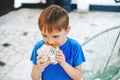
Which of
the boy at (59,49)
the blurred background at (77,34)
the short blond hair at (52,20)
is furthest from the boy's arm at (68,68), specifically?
the blurred background at (77,34)

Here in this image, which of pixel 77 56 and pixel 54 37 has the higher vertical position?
pixel 54 37

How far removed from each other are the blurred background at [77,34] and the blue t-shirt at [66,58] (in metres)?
0.57

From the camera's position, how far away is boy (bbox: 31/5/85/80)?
36.3 inches

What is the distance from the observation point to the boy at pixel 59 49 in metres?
0.92

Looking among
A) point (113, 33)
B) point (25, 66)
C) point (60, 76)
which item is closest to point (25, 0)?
point (25, 66)

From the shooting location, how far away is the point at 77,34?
3369 millimetres

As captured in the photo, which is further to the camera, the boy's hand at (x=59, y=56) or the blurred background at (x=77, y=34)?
the blurred background at (x=77, y=34)

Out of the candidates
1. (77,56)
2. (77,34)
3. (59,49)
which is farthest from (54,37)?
(77,34)

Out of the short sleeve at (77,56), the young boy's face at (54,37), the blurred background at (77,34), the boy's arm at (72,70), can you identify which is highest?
the young boy's face at (54,37)

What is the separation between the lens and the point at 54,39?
95cm

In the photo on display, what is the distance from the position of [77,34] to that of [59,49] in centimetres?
241

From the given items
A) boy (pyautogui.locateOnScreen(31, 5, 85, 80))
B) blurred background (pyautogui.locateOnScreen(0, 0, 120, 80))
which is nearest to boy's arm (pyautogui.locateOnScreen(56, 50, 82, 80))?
boy (pyautogui.locateOnScreen(31, 5, 85, 80))

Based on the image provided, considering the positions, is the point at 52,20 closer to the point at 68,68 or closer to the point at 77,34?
the point at 68,68

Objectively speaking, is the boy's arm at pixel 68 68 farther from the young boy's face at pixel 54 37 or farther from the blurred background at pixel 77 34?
the blurred background at pixel 77 34
